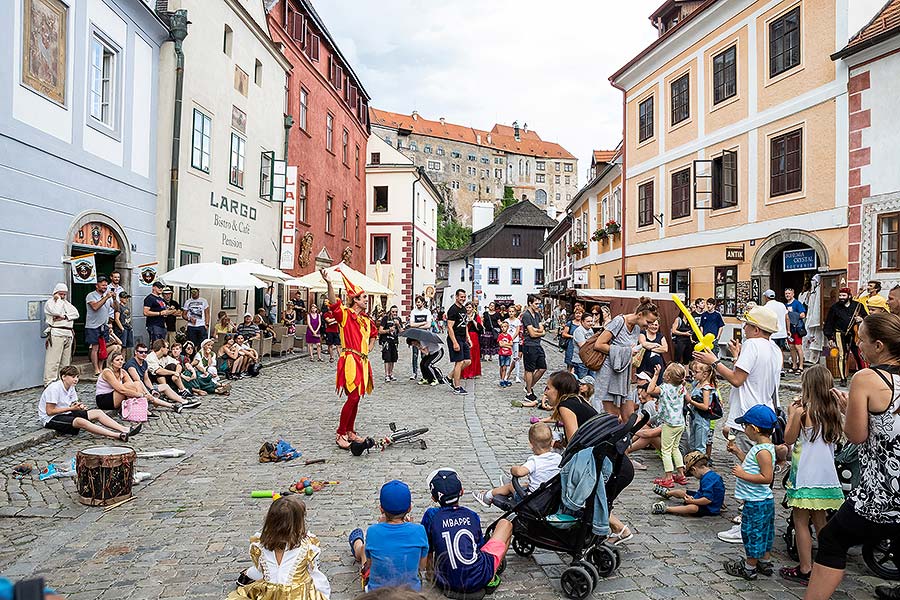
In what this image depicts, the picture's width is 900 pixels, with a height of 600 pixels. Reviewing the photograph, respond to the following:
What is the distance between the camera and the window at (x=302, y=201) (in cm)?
2689

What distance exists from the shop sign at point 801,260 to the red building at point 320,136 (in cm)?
1637

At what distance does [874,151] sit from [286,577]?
15378mm

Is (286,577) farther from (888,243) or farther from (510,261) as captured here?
(510,261)

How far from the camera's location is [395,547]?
4.08m

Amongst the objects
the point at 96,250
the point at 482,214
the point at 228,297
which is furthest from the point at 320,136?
the point at 482,214

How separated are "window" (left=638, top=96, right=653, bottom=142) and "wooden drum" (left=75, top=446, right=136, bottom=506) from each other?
72.3 feet

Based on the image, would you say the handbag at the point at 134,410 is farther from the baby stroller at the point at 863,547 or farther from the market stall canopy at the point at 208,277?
the baby stroller at the point at 863,547

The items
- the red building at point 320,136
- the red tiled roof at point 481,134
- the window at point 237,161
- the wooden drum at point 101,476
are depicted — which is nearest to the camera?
the wooden drum at point 101,476

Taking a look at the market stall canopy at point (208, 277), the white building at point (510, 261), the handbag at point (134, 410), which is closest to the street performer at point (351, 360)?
the handbag at point (134, 410)

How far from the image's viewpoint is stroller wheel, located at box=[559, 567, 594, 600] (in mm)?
4168

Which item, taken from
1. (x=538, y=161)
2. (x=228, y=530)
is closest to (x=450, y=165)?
(x=538, y=161)

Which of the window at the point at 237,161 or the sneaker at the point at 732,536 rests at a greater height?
the window at the point at 237,161

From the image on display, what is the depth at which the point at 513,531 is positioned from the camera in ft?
15.5

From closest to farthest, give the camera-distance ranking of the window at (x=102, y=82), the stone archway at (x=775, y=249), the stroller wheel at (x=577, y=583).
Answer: the stroller wheel at (x=577, y=583)
the window at (x=102, y=82)
the stone archway at (x=775, y=249)
